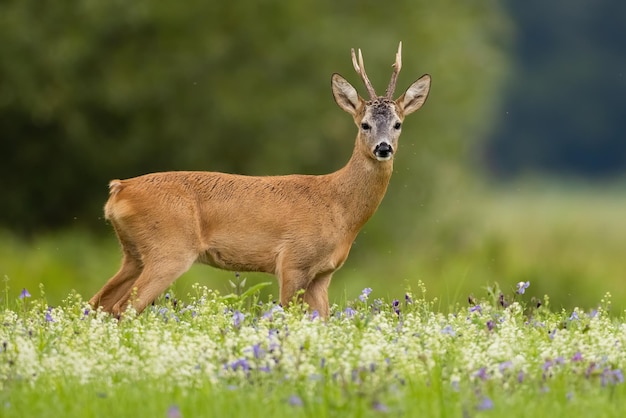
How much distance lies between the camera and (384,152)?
880cm

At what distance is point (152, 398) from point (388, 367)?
1.06 metres

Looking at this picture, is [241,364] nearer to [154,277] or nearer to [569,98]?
[154,277]

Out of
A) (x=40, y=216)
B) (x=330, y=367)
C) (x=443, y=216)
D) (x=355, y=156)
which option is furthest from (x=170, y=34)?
(x=330, y=367)

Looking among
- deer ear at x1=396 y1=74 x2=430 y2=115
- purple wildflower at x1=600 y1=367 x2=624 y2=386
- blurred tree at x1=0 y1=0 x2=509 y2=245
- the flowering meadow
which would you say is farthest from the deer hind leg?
blurred tree at x1=0 y1=0 x2=509 y2=245

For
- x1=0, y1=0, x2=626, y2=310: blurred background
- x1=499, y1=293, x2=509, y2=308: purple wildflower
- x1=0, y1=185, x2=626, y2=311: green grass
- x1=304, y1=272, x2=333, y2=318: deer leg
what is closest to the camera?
x1=499, y1=293, x2=509, y2=308: purple wildflower

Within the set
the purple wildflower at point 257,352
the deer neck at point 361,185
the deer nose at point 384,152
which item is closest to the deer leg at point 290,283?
the deer neck at point 361,185

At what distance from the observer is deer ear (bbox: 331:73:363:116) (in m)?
9.32

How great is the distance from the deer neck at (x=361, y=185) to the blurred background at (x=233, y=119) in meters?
4.01

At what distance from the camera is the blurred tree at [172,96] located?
721 inches

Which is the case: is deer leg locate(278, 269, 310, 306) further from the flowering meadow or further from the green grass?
the flowering meadow

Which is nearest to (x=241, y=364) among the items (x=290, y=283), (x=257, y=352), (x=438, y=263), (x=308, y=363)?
(x=257, y=352)

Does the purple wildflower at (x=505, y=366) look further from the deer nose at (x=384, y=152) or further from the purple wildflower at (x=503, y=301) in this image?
the deer nose at (x=384, y=152)

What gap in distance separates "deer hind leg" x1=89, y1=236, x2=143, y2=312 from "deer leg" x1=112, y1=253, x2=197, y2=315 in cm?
20

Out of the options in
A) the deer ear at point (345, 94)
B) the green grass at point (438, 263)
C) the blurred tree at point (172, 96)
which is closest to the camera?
the deer ear at point (345, 94)
